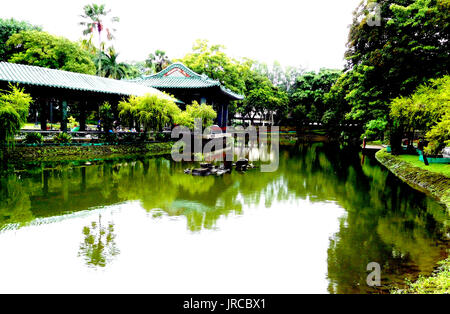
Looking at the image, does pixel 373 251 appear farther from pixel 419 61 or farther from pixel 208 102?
pixel 208 102

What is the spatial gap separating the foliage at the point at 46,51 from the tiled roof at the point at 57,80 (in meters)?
8.23

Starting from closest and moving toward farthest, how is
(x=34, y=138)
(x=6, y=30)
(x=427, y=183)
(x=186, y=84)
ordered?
(x=427, y=183) < (x=34, y=138) < (x=186, y=84) < (x=6, y=30)

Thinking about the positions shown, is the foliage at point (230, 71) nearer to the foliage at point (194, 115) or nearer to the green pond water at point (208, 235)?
the foliage at point (194, 115)

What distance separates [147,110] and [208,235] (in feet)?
59.8

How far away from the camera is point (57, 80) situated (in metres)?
20.9

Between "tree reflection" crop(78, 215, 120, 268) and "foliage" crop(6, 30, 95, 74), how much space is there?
27.7 metres

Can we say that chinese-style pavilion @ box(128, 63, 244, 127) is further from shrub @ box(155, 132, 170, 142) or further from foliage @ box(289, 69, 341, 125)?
foliage @ box(289, 69, 341, 125)

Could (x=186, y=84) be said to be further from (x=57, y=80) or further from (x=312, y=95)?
(x=312, y=95)

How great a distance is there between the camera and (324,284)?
552 centimetres

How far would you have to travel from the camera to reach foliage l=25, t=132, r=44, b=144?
1906cm

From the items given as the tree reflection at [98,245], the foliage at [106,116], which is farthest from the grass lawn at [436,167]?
the foliage at [106,116]

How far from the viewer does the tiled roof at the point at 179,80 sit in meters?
33.2

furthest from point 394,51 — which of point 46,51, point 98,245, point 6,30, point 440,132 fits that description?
point 6,30

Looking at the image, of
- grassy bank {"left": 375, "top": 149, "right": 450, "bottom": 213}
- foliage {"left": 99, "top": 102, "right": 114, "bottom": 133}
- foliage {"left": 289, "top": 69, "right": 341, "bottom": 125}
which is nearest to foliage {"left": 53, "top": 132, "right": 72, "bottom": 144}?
foliage {"left": 99, "top": 102, "right": 114, "bottom": 133}
